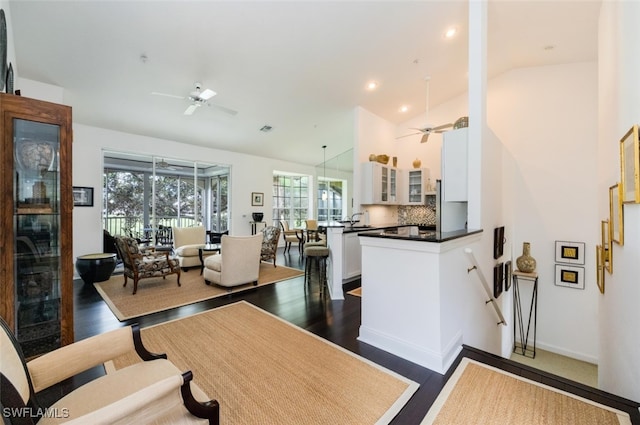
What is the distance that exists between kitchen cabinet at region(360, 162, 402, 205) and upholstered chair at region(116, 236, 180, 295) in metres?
3.74

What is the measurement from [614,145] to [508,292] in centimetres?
314

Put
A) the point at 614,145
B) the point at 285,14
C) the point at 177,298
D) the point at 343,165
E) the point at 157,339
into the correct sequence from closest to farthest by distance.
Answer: the point at 614,145 < the point at 157,339 < the point at 285,14 < the point at 177,298 < the point at 343,165

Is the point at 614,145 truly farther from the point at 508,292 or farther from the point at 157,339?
the point at 157,339

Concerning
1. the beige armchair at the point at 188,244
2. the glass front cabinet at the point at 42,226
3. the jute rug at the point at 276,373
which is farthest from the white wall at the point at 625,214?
the beige armchair at the point at 188,244

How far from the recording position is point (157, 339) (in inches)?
105

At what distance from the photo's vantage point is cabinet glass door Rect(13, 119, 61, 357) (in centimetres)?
215

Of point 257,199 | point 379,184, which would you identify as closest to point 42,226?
point 379,184

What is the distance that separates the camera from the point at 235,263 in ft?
13.6

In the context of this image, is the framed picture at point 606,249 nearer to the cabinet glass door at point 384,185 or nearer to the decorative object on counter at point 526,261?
the decorative object on counter at point 526,261

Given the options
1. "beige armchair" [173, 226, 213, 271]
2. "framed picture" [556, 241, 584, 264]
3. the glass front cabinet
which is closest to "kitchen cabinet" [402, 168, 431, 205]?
"framed picture" [556, 241, 584, 264]

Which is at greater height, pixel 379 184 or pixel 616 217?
pixel 379 184

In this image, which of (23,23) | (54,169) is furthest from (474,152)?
(23,23)

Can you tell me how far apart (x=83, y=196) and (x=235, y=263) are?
3516mm

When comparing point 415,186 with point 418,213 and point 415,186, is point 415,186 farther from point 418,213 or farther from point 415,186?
point 418,213
